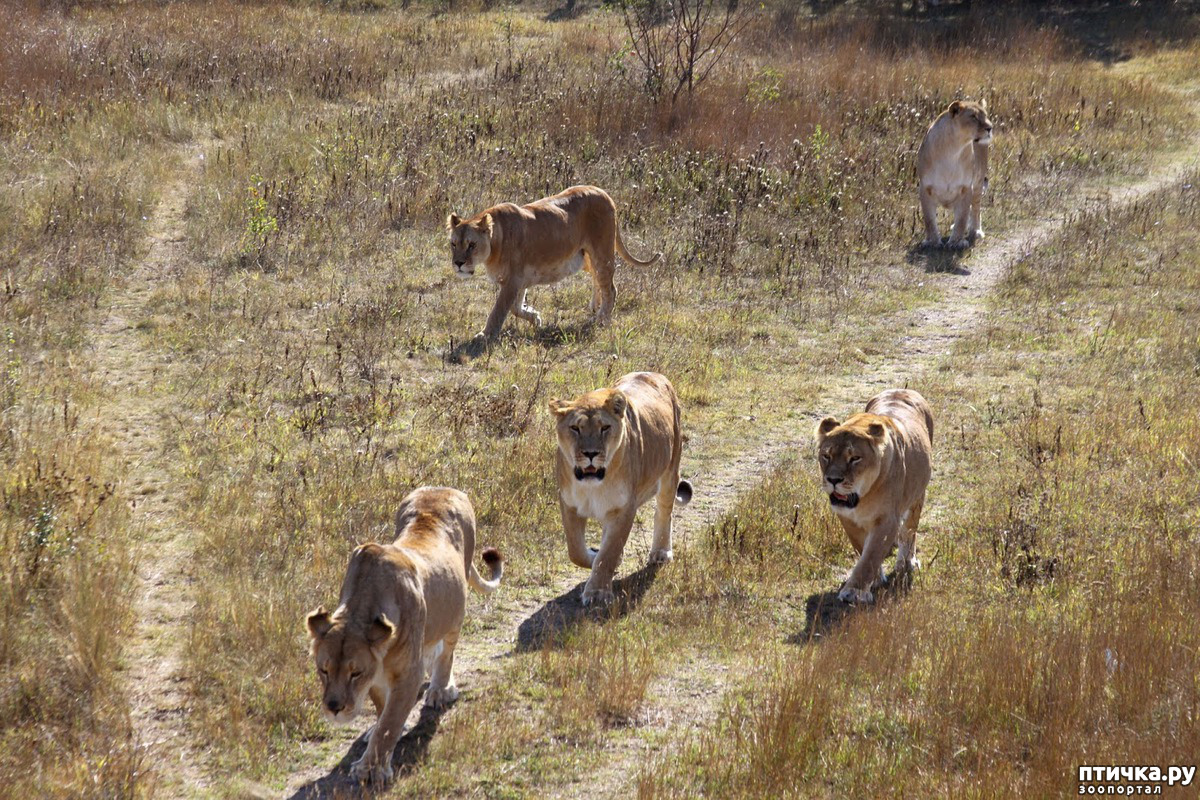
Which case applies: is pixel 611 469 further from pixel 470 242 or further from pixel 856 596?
pixel 470 242

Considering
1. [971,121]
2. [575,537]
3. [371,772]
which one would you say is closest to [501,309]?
[575,537]

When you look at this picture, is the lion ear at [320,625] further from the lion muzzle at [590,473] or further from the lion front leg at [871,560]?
the lion front leg at [871,560]

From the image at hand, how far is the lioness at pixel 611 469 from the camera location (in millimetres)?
7066

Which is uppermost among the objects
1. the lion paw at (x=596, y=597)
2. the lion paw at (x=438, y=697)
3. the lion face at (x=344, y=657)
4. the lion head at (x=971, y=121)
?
the lion head at (x=971, y=121)

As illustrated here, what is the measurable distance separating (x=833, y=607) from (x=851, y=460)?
1019 mm

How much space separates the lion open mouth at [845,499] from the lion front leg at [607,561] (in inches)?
48.5

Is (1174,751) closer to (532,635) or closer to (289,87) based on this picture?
(532,635)

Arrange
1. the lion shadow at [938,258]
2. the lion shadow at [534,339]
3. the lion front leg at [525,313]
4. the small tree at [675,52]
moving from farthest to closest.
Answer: the small tree at [675,52] < the lion shadow at [938,258] < the lion front leg at [525,313] < the lion shadow at [534,339]

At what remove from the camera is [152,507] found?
327 inches

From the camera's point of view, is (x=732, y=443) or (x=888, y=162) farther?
(x=888, y=162)

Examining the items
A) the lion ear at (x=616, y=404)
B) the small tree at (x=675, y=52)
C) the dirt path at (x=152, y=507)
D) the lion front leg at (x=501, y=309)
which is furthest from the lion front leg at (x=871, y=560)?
the small tree at (x=675, y=52)

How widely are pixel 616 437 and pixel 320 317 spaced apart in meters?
5.85

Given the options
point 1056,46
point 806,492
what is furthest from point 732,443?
point 1056,46

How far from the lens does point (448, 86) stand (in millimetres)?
20406
